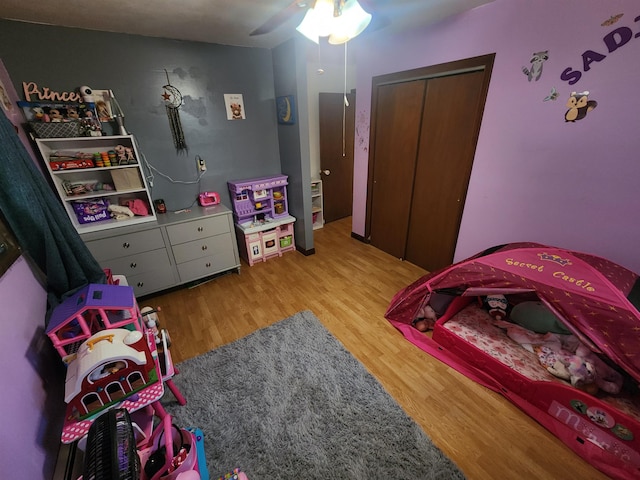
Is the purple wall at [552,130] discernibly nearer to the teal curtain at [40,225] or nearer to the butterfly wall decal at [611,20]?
the butterfly wall decal at [611,20]

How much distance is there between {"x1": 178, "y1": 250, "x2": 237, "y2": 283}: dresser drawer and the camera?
2593 millimetres

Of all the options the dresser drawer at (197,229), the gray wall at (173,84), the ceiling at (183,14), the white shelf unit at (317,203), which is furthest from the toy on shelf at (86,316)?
the white shelf unit at (317,203)

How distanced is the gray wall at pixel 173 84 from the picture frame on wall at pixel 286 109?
0.45 ft

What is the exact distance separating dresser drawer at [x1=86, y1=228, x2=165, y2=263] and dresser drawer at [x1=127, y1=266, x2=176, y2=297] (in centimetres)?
23

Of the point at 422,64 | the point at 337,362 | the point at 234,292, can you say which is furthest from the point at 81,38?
the point at 337,362

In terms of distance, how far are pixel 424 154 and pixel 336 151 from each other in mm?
1691

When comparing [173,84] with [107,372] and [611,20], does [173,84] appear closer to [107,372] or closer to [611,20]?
[107,372]

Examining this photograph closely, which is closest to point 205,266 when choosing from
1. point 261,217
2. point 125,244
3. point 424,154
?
point 125,244

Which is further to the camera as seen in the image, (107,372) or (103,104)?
(103,104)

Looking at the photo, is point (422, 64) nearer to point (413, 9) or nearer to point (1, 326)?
point (413, 9)

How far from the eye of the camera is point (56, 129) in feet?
6.34

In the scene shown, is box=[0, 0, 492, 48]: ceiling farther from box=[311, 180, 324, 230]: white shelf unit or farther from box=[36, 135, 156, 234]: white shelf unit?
box=[311, 180, 324, 230]: white shelf unit

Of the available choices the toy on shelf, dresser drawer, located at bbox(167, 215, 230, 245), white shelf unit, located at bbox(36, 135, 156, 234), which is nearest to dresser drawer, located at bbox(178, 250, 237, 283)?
dresser drawer, located at bbox(167, 215, 230, 245)

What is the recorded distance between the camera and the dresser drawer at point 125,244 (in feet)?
7.02
